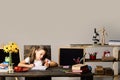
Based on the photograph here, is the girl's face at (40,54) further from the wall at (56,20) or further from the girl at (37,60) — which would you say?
the wall at (56,20)

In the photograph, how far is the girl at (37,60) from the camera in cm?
475

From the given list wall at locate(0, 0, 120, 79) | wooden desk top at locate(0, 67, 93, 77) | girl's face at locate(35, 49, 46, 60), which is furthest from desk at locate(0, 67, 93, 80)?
wall at locate(0, 0, 120, 79)

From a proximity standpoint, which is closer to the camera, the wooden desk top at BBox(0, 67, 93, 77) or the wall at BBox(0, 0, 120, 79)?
the wooden desk top at BBox(0, 67, 93, 77)

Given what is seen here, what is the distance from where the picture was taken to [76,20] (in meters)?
5.90

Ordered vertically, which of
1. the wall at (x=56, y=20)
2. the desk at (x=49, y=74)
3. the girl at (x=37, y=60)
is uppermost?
the wall at (x=56, y=20)

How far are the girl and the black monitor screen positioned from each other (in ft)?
1.80

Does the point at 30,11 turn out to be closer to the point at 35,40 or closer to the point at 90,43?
the point at 35,40

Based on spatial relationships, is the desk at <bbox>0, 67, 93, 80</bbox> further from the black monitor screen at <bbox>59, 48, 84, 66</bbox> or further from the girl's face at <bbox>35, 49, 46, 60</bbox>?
the black monitor screen at <bbox>59, 48, 84, 66</bbox>

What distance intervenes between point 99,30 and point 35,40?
137 centimetres

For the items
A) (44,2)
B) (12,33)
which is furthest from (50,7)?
(12,33)

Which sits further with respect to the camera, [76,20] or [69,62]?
[76,20]

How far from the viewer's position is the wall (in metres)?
5.88

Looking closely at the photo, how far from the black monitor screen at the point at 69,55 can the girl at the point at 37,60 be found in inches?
21.7

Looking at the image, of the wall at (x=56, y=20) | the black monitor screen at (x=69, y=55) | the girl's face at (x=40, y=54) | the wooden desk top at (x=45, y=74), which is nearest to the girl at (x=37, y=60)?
the girl's face at (x=40, y=54)
